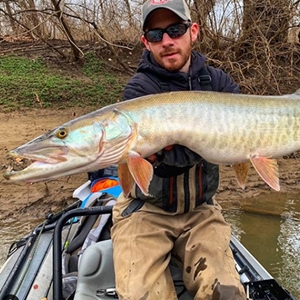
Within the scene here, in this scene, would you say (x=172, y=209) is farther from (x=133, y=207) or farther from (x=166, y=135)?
(x=166, y=135)

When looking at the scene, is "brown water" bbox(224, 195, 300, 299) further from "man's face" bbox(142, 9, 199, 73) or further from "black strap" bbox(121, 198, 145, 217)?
"man's face" bbox(142, 9, 199, 73)

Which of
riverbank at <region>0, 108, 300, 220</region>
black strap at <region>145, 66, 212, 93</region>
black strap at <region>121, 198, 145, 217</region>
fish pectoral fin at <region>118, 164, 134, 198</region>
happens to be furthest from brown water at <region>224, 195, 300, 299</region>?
fish pectoral fin at <region>118, 164, 134, 198</region>

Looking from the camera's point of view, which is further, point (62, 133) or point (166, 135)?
point (166, 135)

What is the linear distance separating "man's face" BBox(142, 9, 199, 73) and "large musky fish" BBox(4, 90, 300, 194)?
0.38m

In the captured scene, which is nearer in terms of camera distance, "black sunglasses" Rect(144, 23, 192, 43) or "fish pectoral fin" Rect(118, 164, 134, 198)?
"fish pectoral fin" Rect(118, 164, 134, 198)

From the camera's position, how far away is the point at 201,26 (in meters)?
7.89

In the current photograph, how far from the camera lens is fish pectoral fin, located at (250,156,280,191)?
2.14m

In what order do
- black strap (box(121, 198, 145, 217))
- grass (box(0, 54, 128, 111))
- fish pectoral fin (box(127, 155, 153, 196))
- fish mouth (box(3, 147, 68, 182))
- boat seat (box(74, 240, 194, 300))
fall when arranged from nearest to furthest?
fish mouth (box(3, 147, 68, 182)), fish pectoral fin (box(127, 155, 153, 196)), boat seat (box(74, 240, 194, 300)), black strap (box(121, 198, 145, 217)), grass (box(0, 54, 128, 111))

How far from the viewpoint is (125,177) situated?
2016 mm

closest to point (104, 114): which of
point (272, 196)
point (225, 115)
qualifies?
point (225, 115)

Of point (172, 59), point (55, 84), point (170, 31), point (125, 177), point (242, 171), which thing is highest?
point (170, 31)

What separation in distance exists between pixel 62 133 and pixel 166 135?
479mm

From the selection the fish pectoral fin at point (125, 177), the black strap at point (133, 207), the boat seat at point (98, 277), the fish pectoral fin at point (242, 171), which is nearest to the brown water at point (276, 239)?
the boat seat at point (98, 277)

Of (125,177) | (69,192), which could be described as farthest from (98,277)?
(69,192)
